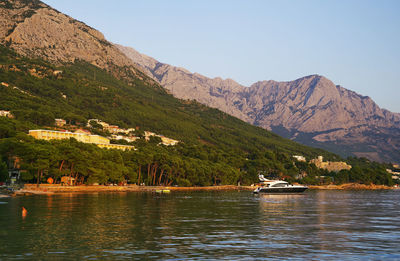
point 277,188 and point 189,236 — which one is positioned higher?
point 277,188

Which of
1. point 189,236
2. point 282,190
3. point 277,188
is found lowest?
point 189,236

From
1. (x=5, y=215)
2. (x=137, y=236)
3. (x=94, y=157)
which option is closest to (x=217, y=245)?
(x=137, y=236)

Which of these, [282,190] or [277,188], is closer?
[277,188]

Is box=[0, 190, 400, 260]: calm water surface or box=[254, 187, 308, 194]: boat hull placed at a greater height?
box=[254, 187, 308, 194]: boat hull

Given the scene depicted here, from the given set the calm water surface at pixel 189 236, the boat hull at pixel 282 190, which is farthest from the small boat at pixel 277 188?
the calm water surface at pixel 189 236

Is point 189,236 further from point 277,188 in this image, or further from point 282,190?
point 282,190

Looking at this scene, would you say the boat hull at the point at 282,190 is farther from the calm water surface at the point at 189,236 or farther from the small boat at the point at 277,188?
the calm water surface at the point at 189,236

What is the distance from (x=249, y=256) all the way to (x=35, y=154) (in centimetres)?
11720

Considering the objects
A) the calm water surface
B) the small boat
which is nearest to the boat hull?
the small boat

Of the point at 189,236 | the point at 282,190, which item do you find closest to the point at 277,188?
the point at 282,190

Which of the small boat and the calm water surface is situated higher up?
the small boat

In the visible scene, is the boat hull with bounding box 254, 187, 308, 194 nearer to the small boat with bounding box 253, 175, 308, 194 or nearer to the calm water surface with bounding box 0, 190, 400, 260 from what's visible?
the small boat with bounding box 253, 175, 308, 194

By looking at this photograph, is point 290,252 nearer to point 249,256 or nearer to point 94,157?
point 249,256

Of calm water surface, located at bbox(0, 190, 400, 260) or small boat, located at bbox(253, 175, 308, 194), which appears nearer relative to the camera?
calm water surface, located at bbox(0, 190, 400, 260)
